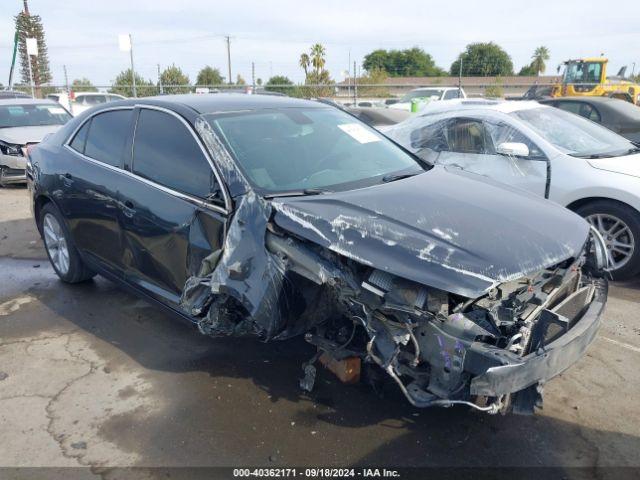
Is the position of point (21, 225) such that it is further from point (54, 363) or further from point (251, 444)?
point (251, 444)

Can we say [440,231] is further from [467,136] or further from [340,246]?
[467,136]

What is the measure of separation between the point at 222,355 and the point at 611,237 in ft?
12.5

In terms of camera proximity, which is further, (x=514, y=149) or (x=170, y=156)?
(x=514, y=149)

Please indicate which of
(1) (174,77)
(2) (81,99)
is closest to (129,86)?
(2) (81,99)

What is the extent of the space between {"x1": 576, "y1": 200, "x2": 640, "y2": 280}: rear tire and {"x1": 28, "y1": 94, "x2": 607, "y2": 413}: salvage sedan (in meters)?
1.96

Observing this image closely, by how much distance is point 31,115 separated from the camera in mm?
10789

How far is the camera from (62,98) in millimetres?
20766

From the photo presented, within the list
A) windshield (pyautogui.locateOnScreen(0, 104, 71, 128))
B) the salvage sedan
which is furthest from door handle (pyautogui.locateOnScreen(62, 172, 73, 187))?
windshield (pyautogui.locateOnScreen(0, 104, 71, 128))

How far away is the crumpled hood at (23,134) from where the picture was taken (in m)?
9.83

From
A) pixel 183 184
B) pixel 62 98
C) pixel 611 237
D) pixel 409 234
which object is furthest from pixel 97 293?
pixel 62 98

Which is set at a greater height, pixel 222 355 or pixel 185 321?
pixel 185 321

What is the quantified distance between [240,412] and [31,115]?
988 centimetres

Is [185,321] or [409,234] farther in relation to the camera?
[185,321]

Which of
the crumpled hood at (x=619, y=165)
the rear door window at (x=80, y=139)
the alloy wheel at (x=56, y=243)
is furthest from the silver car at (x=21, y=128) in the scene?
the crumpled hood at (x=619, y=165)
